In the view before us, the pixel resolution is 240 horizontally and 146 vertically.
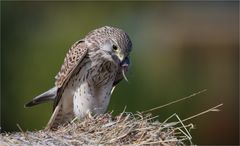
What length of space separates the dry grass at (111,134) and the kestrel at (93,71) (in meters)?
1.18

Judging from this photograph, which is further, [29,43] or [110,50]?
[29,43]

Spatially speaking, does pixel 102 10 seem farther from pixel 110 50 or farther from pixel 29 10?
pixel 110 50

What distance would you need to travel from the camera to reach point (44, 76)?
17.4 meters

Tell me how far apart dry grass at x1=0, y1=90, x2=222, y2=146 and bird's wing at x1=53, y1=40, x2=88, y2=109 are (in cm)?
121

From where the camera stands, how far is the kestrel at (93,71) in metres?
10.3

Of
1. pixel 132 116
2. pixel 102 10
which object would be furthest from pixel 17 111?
pixel 132 116

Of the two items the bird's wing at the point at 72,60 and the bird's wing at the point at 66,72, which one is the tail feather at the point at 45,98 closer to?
the bird's wing at the point at 66,72

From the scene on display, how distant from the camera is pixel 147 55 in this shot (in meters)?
19.6

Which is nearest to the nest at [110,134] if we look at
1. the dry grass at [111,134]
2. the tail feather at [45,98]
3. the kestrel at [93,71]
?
the dry grass at [111,134]

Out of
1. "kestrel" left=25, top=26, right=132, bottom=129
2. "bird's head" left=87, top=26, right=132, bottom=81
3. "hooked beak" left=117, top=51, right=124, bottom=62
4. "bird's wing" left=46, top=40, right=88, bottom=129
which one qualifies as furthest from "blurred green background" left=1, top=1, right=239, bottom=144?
"hooked beak" left=117, top=51, right=124, bottom=62

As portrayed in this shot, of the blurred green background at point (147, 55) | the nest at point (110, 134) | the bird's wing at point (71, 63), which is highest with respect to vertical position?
the bird's wing at point (71, 63)

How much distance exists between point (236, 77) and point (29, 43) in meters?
4.37

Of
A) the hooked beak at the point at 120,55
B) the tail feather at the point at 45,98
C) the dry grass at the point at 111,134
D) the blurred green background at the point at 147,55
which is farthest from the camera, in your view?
the blurred green background at the point at 147,55

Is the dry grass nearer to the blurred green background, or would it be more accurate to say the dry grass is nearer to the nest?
the nest
